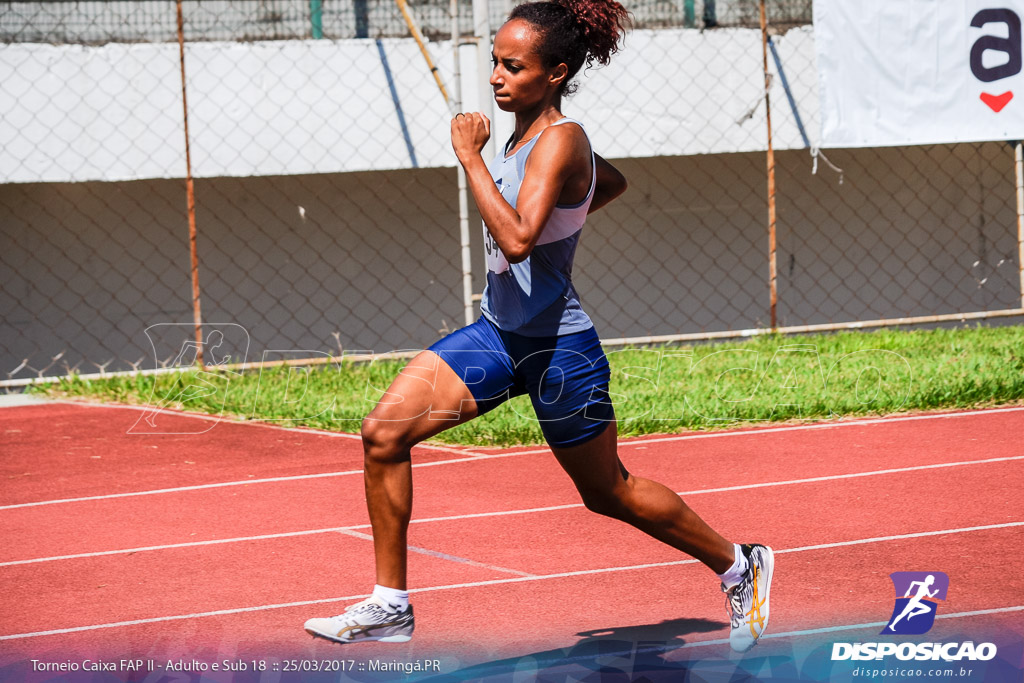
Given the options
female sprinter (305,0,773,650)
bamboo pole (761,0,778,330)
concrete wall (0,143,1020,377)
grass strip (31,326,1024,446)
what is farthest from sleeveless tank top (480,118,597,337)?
concrete wall (0,143,1020,377)

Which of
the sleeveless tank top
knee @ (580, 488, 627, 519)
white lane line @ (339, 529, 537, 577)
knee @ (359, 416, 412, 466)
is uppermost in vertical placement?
the sleeveless tank top

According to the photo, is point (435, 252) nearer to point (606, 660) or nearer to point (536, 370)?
point (536, 370)

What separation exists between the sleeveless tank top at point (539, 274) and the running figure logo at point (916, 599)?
137 cm

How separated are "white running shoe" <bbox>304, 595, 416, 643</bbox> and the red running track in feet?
0.27

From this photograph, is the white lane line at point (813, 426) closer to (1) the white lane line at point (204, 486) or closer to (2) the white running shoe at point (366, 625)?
(1) the white lane line at point (204, 486)

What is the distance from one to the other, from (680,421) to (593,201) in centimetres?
376

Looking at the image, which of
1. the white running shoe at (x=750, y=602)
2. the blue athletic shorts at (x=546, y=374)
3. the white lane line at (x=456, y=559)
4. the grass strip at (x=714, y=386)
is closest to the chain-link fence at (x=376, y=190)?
the grass strip at (x=714, y=386)

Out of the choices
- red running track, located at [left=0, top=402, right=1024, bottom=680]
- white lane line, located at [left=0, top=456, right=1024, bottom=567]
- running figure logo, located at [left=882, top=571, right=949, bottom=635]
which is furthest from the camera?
white lane line, located at [left=0, top=456, right=1024, bottom=567]

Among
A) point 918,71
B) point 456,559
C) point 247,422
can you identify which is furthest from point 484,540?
point 918,71

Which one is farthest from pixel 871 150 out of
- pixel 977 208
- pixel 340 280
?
pixel 340 280

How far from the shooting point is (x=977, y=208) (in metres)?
12.4

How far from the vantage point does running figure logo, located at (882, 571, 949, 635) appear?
3970 mm

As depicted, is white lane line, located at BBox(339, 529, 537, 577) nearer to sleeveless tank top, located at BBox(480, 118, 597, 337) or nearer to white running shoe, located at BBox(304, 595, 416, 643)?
white running shoe, located at BBox(304, 595, 416, 643)

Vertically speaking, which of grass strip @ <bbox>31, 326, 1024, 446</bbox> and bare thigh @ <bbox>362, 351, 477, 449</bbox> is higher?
bare thigh @ <bbox>362, 351, 477, 449</bbox>
